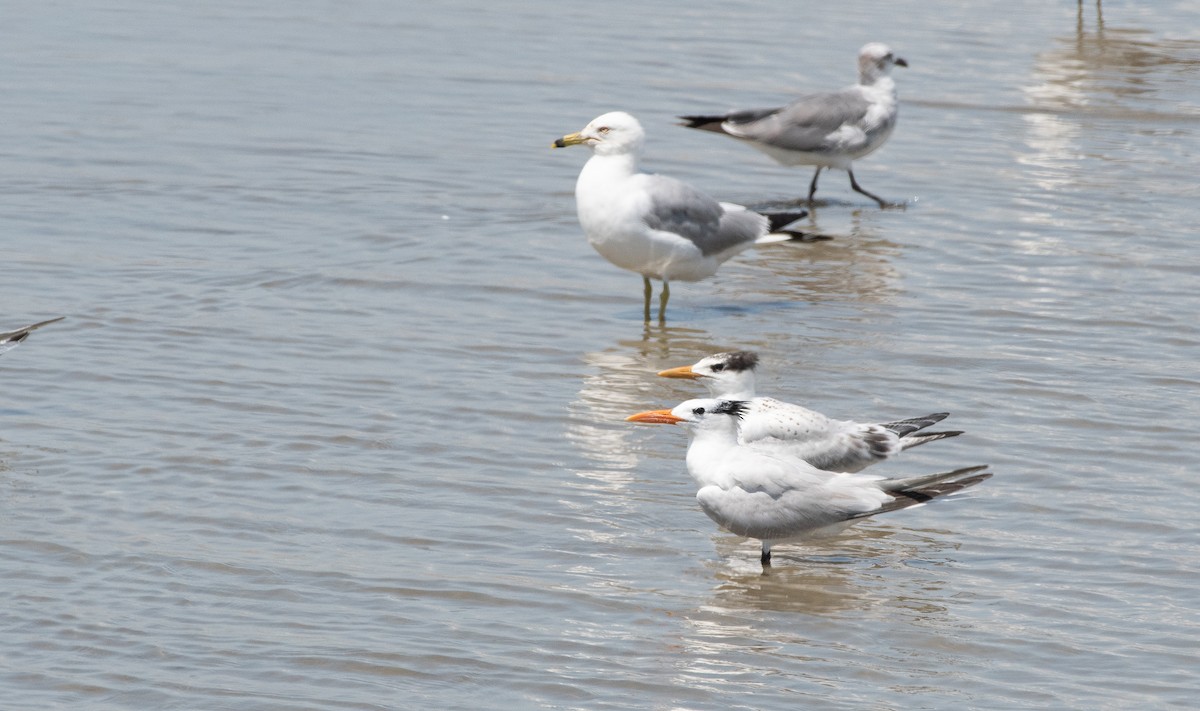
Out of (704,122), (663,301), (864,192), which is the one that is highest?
(704,122)

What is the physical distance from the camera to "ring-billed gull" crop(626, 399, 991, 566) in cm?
719

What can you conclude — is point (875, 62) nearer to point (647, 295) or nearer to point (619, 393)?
point (647, 295)

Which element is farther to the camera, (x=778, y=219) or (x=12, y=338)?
(x=778, y=219)

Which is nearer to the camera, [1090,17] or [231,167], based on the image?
[231,167]

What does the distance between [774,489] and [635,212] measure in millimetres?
4089

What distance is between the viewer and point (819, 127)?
1436cm

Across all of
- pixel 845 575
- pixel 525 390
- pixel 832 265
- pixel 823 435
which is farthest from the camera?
pixel 832 265

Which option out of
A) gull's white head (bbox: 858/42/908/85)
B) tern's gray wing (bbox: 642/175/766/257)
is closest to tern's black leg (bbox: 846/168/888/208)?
gull's white head (bbox: 858/42/908/85)

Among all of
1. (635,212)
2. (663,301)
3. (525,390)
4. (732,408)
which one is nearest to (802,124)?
(663,301)

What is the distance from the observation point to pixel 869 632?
6680mm

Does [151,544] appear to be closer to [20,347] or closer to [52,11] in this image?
[20,347]

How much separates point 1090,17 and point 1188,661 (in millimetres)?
18762

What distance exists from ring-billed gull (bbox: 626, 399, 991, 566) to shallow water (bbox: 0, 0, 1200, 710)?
0.25 m

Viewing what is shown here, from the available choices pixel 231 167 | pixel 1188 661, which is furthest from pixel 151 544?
pixel 231 167
